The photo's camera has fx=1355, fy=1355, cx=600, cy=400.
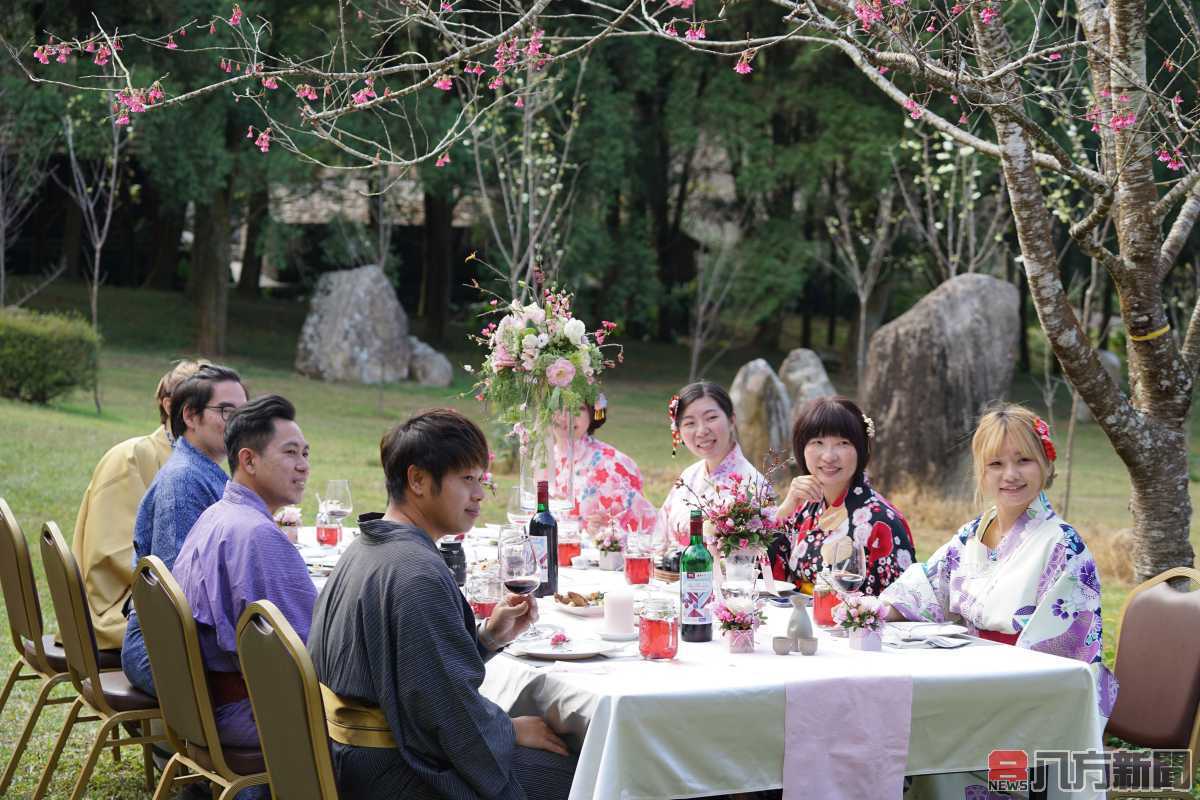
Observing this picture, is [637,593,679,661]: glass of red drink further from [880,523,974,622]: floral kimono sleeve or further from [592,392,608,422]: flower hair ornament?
[592,392,608,422]: flower hair ornament

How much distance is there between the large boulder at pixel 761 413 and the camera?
14172 millimetres

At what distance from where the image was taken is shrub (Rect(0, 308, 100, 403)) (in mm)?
15109

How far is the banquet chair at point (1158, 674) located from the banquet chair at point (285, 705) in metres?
2.35

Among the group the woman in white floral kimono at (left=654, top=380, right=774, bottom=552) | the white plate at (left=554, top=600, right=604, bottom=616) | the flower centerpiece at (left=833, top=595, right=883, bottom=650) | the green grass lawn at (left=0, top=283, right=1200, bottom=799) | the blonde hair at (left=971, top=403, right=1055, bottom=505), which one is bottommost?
the green grass lawn at (left=0, top=283, right=1200, bottom=799)

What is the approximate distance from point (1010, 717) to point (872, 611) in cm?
46

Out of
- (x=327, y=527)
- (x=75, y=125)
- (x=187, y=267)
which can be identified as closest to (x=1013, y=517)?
(x=327, y=527)

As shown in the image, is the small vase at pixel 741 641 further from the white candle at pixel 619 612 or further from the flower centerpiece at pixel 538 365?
the flower centerpiece at pixel 538 365

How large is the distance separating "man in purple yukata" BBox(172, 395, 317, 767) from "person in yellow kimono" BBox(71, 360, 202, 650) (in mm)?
1149

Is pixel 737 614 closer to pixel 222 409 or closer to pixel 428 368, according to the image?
pixel 222 409

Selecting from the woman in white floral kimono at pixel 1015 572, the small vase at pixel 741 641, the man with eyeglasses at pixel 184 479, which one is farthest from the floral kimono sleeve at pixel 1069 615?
the man with eyeglasses at pixel 184 479

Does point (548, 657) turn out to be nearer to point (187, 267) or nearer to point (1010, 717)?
point (1010, 717)

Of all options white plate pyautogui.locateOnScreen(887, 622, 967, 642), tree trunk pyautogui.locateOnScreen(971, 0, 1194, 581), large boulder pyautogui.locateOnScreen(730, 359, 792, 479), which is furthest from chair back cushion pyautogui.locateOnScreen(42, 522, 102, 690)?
large boulder pyautogui.locateOnScreen(730, 359, 792, 479)

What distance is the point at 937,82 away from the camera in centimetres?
471

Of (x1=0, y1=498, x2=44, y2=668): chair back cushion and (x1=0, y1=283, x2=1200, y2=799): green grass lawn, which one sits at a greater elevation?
(x1=0, y1=498, x2=44, y2=668): chair back cushion
